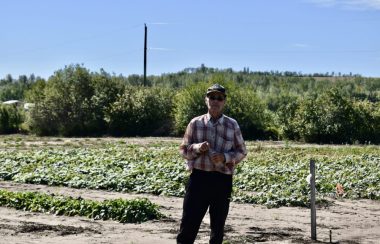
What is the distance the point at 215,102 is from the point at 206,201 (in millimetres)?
1159

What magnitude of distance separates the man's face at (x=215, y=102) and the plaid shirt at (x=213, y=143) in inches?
4.4

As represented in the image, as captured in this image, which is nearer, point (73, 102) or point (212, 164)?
point (212, 164)

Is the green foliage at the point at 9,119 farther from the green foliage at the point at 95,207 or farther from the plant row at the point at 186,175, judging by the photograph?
the green foliage at the point at 95,207

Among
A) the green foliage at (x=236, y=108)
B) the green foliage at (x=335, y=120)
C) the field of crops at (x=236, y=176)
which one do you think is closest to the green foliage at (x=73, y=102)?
the green foliage at (x=236, y=108)

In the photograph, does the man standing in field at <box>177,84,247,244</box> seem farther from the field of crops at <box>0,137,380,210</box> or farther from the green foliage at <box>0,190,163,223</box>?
the field of crops at <box>0,137,380,210</box>

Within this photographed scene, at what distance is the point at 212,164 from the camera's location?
791 centimetres

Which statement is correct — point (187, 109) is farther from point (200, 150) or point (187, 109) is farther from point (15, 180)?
point (200, 150)

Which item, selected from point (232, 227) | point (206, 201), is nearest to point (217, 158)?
point (206, 201)

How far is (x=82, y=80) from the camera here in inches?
2040

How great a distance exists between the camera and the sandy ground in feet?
35.2

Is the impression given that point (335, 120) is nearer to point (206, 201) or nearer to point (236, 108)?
point (236, 108)

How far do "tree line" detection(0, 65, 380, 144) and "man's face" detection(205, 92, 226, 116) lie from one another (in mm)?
32425

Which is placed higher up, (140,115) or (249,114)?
(249,114)

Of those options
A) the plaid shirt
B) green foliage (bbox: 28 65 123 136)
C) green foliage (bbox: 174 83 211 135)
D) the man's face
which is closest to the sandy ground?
the plaid shirt
